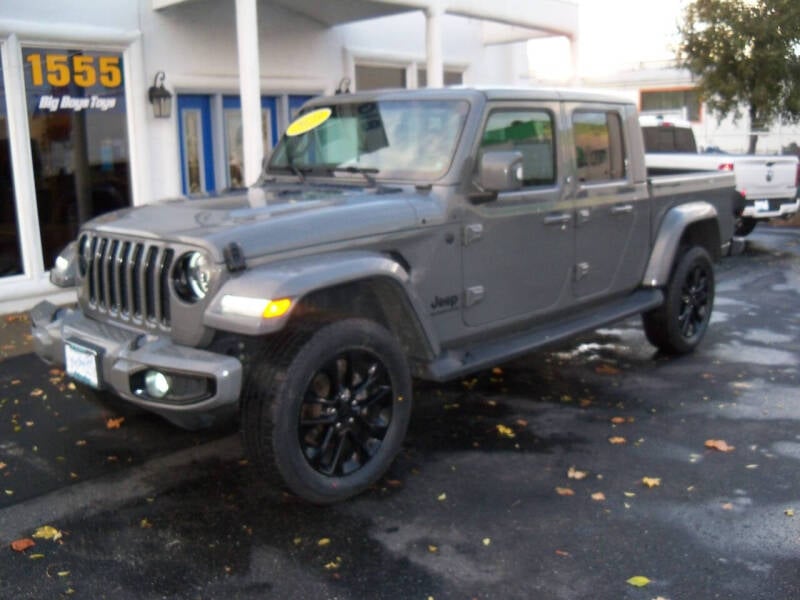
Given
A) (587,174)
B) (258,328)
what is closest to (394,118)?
(587,174)

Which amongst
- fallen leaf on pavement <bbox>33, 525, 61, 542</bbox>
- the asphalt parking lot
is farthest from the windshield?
fallen leaf on pavement <bbox>33, 525, 61, 542</bbox>

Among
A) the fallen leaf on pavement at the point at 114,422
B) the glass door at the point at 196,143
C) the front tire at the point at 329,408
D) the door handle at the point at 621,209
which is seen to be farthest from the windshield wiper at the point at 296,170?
the glass door at the point at 196,143

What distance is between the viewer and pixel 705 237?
→ 7.08 metres

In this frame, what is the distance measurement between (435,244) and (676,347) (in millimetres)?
2988

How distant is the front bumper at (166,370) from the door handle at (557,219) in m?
2.35

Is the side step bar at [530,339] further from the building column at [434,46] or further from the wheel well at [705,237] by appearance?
the building column at [434,46]

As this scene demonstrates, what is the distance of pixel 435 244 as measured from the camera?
184 inches

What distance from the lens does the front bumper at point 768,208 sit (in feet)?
43.2

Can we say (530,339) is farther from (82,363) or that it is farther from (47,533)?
(47,533)

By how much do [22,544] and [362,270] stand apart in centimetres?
191

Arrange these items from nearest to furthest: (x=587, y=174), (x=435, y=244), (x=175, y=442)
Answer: (x=435, y=244), (x=175, y=442), (x=587, y=174)

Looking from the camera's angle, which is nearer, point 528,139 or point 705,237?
point 528,139

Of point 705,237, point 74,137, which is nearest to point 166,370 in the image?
point 705,237

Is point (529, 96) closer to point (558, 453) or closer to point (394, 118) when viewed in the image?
point (394, 118)
